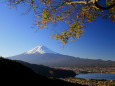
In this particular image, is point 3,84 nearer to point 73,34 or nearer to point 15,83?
point 15,83

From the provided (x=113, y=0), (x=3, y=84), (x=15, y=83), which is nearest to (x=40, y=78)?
(x=15, y=83)

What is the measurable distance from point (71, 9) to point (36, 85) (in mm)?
8304

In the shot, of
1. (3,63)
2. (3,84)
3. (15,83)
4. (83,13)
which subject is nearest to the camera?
(3,84)

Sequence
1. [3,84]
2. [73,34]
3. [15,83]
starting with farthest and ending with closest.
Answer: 1. [73,34]
2. [15,83]
3. [3,84]

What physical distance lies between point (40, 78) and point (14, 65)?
3.23m

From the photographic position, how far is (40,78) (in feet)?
70.5

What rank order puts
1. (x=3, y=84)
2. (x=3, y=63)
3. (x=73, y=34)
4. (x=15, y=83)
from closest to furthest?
(x=3, y=84), (x=15, y=83), (x=3, y=63), (x=73, y=34)

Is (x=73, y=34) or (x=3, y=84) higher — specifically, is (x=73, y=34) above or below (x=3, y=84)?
above

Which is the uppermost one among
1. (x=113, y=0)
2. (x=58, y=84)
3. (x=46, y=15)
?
(x=113, y=0)

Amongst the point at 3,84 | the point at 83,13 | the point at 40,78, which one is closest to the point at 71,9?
the point at 83,13

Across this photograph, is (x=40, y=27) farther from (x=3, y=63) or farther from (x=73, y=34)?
(x=3, y=63)

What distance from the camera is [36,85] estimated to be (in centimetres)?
1956

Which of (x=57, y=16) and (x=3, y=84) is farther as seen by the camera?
(x=57, y=16)

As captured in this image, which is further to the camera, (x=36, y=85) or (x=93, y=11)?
(x=93, y=11)
